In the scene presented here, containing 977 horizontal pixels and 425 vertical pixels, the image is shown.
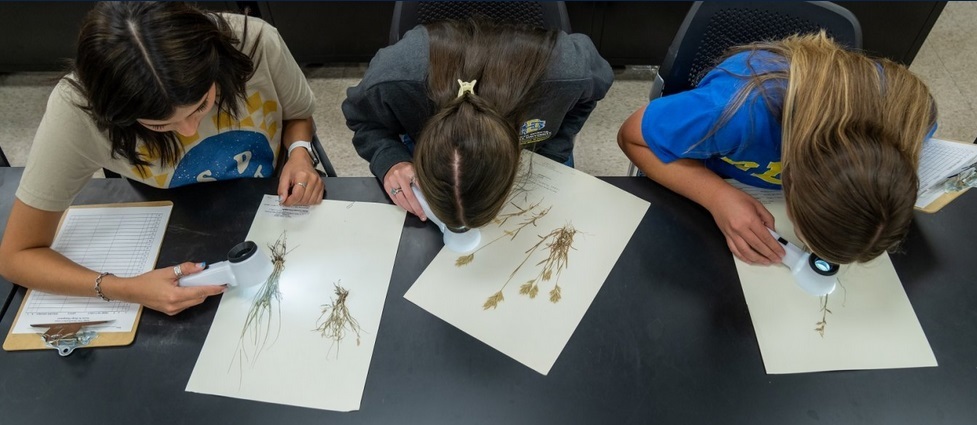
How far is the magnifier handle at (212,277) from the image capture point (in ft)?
2.91

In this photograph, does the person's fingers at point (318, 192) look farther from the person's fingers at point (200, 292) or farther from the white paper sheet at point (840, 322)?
the white paper sheet at point (840, 322)

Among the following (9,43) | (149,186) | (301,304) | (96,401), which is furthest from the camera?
(9,43)

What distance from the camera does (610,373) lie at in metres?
0.82

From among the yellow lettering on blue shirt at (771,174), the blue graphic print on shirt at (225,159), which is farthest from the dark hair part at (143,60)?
the yellow lettering on blue shirt at (771,174)

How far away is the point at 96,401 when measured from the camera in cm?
80

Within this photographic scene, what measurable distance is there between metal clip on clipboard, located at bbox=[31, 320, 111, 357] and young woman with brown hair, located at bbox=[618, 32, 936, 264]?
1.01 m

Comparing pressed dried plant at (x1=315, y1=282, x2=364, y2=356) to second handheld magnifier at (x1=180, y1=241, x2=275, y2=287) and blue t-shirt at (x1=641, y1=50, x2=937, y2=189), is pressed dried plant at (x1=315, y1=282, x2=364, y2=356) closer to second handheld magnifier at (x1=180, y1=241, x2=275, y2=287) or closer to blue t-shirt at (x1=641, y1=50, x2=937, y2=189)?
second handheld magnifier at (x1=180, y1=241, x2=275, y2=287)

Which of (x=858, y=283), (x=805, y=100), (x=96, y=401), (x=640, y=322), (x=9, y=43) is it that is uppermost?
(x=805, y=100)

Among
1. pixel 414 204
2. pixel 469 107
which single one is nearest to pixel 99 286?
pixel 414 204

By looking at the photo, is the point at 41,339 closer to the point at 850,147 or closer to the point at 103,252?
the point at 103,252

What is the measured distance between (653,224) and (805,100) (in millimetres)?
313

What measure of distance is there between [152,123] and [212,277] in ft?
0.86

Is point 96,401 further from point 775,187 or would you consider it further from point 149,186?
point 775,187

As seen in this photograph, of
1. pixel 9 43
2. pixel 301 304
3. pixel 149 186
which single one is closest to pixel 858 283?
pixel 301 304
